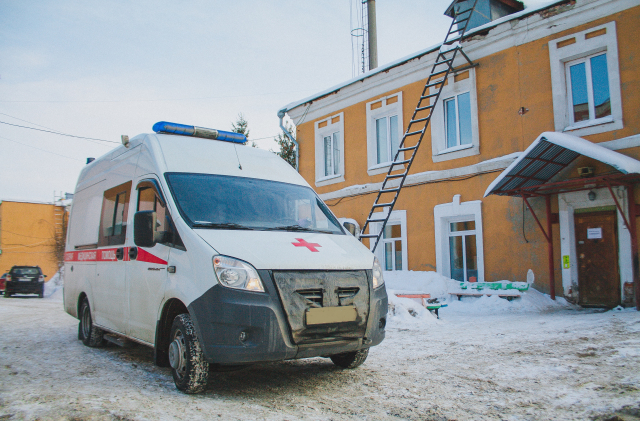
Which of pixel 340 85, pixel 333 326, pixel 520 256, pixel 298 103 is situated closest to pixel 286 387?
pixel 333 326

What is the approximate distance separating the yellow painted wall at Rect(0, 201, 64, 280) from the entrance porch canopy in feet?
112

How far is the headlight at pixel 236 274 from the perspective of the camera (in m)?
3.83

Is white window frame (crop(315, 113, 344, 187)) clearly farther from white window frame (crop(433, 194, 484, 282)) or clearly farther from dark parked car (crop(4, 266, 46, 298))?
dark parked car (crop(4, 266, 46, 298))

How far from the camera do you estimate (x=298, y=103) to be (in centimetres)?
1648

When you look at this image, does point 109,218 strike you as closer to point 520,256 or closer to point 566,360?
point 566,360

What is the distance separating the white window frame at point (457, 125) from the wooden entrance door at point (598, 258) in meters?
2.87

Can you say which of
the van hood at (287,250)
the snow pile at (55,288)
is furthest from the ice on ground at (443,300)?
the snow pile at (55,288)

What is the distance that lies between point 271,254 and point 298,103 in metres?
13.1

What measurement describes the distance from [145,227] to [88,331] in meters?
3.28

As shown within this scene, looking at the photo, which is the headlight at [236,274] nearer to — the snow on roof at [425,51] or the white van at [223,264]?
the white van at [223,264]

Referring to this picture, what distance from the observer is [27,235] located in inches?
1352

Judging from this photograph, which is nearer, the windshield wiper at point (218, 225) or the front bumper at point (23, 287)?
the windshield wiper at point (218, 225)

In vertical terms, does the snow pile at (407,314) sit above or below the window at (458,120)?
below

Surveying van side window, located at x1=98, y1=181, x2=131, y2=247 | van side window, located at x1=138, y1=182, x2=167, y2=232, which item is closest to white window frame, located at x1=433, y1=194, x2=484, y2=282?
van side window, located at x1=98, y1=181, x2=131, y2=247
